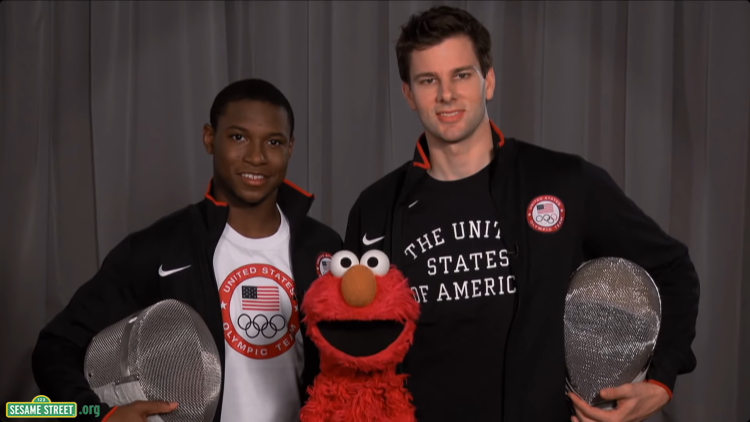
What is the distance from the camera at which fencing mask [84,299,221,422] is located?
4.63 feet

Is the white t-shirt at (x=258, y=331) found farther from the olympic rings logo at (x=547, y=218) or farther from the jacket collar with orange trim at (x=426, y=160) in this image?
the olympic rings logo at (x=547, y=218)

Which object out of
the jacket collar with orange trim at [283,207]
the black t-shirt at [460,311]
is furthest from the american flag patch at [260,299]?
the black t-shirt at [460,311]

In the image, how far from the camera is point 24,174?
294 centimetres

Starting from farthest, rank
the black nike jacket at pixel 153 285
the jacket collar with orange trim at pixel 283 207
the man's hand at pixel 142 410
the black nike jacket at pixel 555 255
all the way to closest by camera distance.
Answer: the jacket collar with orange trim at pixel 283 207
the black nike jacket at pixel 153 285
the black nike jacket at pixel 555 255
the man's hand at pixel 142 410

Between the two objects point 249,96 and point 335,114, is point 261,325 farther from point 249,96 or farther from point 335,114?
point 335,114

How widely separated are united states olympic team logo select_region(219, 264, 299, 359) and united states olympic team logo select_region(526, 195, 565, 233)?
648 mm

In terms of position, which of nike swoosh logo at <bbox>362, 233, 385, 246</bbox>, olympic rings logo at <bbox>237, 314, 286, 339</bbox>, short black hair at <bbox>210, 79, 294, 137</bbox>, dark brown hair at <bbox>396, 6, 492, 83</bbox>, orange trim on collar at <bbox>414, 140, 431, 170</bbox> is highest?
dark brown hair at <bbox>396, 6, 492, 83</bbox>

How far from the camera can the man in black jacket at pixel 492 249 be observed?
1504 mm

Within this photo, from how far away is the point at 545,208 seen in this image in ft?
5.20

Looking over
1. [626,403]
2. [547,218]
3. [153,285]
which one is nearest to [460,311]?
[547,218]

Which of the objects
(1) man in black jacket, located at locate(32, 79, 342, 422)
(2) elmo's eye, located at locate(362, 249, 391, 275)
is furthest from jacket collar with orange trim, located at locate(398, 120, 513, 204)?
(2) elmo's eye, located at locate(362, 249, 391, 275)

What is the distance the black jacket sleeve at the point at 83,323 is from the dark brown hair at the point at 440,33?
0.82m

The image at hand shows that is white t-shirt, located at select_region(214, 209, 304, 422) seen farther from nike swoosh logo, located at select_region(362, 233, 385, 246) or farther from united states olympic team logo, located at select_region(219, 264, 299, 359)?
nike swoosh logo, located at select_region(362, 233, 385, 246)

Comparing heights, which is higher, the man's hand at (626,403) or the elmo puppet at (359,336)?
Answer: the elmo puppet at (359,336)
